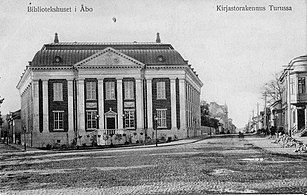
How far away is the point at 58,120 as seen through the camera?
2169 inches

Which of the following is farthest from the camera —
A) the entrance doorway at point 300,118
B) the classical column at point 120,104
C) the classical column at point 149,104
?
the classical column at point 149,104

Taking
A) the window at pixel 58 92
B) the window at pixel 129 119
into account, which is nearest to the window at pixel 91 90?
the window at pixel 58 92

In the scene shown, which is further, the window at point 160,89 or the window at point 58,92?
the window at point 160,89

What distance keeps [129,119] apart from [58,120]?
793 cm

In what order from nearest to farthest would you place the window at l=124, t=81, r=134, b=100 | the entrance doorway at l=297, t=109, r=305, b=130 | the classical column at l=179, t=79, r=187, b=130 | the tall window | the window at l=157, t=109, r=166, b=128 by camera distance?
the tall window
the entrance doorway at l=297, t=109, r=305, b=130
the window at l=124, t=81, r=134, b=100
the window at l=157, t=109, r=166, b=128
the classical column at l=179, t=79, r=187, b=130

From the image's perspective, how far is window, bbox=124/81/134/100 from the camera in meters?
56.0

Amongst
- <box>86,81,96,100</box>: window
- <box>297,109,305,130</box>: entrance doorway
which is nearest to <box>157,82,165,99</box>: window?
<box>86,81,96,100</box>: window

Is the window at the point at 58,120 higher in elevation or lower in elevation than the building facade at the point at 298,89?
lower

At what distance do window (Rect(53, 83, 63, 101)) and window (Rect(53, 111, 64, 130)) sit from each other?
1550 millimetres

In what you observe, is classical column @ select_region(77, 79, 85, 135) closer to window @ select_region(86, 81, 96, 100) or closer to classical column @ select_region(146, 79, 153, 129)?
window @ select_region(86, 81, 96, 100)

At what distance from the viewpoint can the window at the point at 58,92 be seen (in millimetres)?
54719

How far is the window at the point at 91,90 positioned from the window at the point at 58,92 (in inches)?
113

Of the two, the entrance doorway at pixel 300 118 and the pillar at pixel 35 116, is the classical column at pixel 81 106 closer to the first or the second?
the pillar at pixel 35 116

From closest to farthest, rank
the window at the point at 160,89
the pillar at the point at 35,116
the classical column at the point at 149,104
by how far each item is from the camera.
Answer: the pillar at the point at 35,116 < the classical column at the point at 149,104 < the window at the point at 160,89
